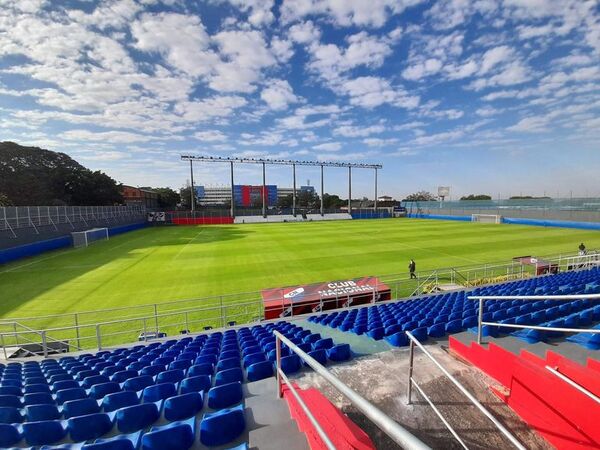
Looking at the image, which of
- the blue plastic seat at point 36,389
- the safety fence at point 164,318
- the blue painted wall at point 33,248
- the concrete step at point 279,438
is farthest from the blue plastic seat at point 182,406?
the blue painted wall at point 33,248

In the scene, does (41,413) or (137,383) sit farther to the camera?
(137,383)

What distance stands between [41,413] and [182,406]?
2210 millimetres

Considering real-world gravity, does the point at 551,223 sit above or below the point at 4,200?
below

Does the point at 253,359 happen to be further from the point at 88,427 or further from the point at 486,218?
the point at 486,218

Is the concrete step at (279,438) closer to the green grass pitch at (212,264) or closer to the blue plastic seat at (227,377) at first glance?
the blue plastic seat at (227,377)

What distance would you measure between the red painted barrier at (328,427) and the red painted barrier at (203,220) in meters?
71.9

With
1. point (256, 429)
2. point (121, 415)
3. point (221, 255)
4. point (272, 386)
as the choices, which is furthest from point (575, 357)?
point (221, 255)

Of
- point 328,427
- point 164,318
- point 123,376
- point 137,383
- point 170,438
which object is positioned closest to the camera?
point 328,427

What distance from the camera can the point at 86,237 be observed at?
37156 millimetres

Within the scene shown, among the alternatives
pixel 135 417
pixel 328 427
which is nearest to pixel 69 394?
pixel 135 417

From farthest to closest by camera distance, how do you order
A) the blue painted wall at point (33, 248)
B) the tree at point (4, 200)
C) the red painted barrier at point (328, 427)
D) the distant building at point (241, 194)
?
1. the distant building at point (241, 194)
2. the tree at point (4, 200)
3. the blue painted wall at point (33, 248)
4. the red painted barrier at point (328, 427)

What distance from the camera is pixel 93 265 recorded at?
25.6 meters

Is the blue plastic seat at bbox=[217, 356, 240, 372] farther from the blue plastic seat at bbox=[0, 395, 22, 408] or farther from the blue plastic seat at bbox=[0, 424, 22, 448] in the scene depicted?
the blue plastic seat at bbox=[0, 395, 22, 408]

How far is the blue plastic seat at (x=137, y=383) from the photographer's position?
509 centimetres
